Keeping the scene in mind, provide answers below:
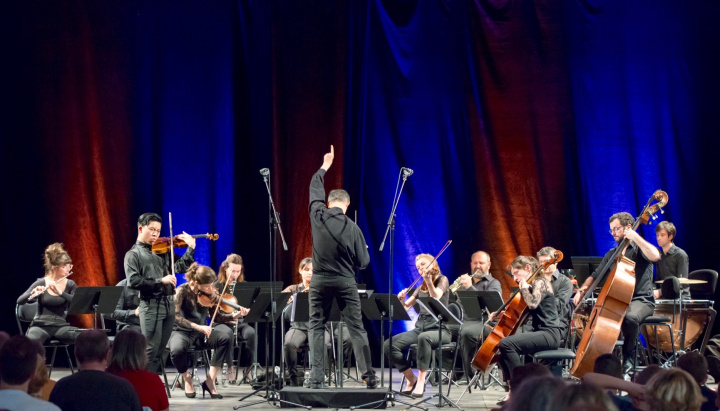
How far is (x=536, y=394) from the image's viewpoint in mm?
2438

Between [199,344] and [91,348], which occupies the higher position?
[91,348]

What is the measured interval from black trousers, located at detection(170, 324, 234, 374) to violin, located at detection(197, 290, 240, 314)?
210 millimetres

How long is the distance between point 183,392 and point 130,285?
6.04 ft

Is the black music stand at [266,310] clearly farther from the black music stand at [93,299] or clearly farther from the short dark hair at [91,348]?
the short dark hair at [91,348]

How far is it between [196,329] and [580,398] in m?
6.55

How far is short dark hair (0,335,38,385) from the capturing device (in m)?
3.26

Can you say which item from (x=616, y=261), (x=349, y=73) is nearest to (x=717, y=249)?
(x=616, y=261)

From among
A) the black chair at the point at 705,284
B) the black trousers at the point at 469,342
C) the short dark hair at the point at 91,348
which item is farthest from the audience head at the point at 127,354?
the black chair at the point at 705,284

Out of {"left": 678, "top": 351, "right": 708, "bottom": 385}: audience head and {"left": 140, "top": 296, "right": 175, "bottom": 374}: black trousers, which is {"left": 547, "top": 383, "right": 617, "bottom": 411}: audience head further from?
{"left": 140, "top": 296, "right": 175, "bottom": 374}: black trousers

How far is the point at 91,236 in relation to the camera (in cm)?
1075

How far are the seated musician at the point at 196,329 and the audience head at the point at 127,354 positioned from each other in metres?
4.33

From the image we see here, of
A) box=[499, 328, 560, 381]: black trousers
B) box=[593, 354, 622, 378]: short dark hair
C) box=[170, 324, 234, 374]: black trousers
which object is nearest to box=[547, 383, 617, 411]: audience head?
box=[593, 354, 622, 378]: short dark hair

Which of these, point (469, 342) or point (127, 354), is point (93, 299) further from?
point (127, 354)

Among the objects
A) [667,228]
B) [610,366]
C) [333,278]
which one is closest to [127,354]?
[610,366]
